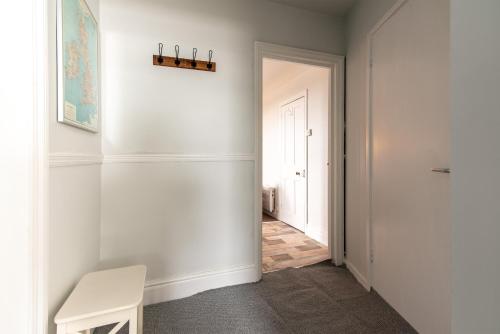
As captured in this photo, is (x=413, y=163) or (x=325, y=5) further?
(x=325, y=5)

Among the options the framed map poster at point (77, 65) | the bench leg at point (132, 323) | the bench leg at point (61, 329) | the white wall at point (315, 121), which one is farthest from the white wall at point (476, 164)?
the white wall at point (315, 121)

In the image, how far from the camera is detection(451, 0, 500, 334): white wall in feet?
1.35

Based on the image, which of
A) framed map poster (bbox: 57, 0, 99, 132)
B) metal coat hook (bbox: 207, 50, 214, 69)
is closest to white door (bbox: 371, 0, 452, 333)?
metal coat hook (bbox: 207, 50, 214, 69)

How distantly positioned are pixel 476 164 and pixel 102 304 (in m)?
1.37

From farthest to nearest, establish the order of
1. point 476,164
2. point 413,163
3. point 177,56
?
point 177,56 → point 413,163 → point 476,164

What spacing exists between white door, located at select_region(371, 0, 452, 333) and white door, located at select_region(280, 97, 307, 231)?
1.66m

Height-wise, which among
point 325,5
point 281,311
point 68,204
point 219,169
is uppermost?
point 325,5

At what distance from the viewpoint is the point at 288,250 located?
2.93 meters

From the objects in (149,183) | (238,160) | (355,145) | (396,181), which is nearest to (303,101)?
(355,145)

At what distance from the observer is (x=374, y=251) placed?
1.96 m

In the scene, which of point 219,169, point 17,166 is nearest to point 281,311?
point 219,169

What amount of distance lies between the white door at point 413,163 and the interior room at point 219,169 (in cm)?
1

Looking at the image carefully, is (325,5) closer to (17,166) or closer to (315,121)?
(315,121)

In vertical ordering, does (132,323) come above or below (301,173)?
below
